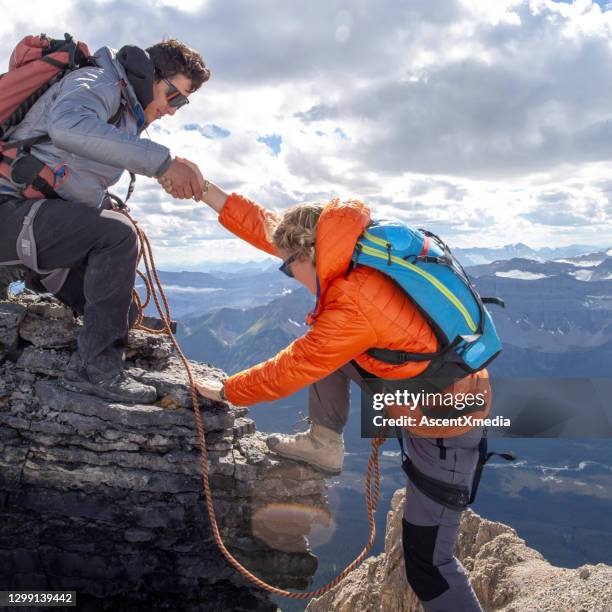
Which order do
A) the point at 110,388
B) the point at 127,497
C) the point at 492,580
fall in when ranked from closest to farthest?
1. the point at 127,497
2. the point at 110,388
3. the point at 492,580

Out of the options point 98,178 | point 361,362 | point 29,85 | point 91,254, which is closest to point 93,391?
point 91,254

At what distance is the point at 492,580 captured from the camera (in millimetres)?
12047

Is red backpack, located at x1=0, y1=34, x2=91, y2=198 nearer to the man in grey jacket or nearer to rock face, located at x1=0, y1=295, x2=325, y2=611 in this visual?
the man in grey jacket

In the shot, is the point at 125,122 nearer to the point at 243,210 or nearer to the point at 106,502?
the point at 243,210

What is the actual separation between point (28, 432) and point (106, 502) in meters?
1.52

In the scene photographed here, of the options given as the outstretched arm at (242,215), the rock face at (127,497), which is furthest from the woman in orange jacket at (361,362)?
the rock face at (127,497)

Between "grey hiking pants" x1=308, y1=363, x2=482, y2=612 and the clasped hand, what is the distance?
456 centimetres

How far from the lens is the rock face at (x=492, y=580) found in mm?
8953

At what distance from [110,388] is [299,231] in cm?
393

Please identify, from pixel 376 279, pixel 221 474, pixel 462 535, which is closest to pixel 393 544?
pixel 462 535

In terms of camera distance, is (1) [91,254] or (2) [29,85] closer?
(2) [29,85]

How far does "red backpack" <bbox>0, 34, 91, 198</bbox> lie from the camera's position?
6480 millimetres

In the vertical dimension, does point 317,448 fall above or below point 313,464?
above

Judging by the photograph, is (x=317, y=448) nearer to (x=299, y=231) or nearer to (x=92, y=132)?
(x=299, y=231)
